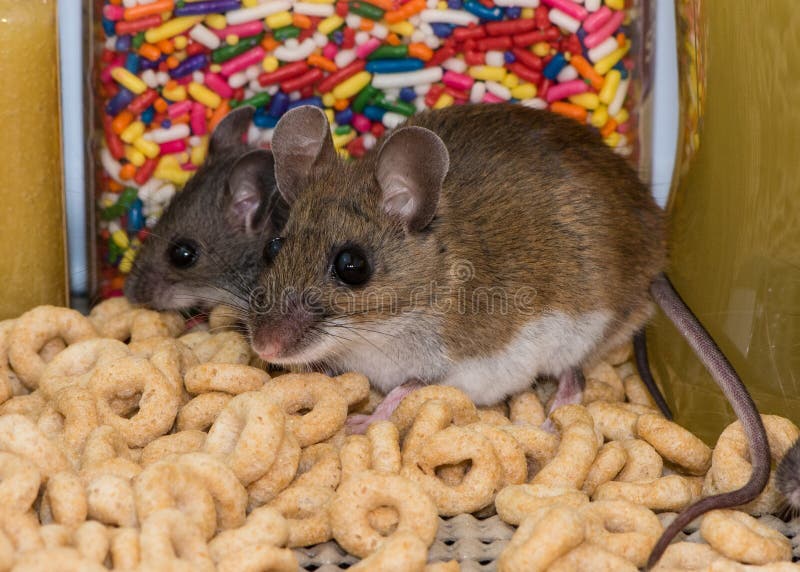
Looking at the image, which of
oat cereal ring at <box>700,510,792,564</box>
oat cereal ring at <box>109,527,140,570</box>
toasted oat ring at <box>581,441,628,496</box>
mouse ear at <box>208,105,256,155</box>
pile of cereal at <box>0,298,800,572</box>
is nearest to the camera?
oat cereal ring at <box>109,527,140,570</box>

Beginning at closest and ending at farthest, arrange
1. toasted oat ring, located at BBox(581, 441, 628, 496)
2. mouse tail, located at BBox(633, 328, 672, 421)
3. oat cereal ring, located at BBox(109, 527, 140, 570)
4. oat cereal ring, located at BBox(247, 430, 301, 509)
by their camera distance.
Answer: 1. oat cereal ring, located at BBox(109, 527, 140, 570)
2. oat cereal ring, located at BBox(247, 430, 301, 509)
3. toasted oat ring, located at BBox(581, 441, 628, 496)
4. mouse tail, located at BBox(633, 328, 672, 421)

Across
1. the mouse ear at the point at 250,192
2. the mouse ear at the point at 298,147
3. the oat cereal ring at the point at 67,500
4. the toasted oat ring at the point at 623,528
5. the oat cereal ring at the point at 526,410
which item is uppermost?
the mouse ear at the point at 298,147

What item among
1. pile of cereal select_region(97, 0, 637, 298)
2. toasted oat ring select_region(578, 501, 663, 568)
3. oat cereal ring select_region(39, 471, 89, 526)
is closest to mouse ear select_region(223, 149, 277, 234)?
pile of cereal select_region(97, 0, 637, 298)

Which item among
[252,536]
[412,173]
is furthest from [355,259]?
[252,536]

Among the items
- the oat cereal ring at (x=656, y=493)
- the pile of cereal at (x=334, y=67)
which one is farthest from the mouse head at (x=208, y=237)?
the oat cereal ring at (x=656, y=493)

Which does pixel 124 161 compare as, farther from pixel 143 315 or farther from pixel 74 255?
pixel 143 315

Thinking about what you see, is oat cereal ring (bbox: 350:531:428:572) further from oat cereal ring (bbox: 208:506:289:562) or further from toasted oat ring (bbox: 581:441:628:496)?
toasted oat ring (bbox: 581:441:628:496)

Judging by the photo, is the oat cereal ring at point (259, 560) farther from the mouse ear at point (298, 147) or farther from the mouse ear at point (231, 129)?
the mouse ear at point (231, 129)
